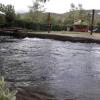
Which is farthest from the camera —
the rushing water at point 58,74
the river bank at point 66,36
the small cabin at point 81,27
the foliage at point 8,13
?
the small cabin at point 81,27

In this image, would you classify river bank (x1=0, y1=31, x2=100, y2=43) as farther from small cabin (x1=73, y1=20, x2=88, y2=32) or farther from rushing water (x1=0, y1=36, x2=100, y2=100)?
small cabin (x1=73, y1=20, x2=88, y2=32)

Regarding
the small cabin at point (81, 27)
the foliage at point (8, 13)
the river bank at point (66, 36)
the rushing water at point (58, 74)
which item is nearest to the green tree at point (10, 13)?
the foliage at point (8, 13)

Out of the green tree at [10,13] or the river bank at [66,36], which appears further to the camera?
the green tree at [10,13]

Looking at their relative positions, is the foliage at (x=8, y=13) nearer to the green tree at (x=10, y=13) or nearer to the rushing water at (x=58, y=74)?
the green tree at (x=10, y=13)

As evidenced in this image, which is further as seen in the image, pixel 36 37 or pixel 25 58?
pixel 36 37

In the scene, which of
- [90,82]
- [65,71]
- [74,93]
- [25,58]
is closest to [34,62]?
[25,58]

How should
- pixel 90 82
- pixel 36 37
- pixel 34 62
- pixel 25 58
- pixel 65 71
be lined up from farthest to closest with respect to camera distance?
pixel 36 37 < pixel 25 58 < pixel 34 62 < pixel 65 71 < pixel 90 82

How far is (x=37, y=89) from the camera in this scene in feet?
19.7

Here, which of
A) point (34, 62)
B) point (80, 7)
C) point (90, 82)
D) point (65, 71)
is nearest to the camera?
point (90, 82)

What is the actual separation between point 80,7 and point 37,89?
86.7 feet

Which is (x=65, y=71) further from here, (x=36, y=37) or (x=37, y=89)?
(x=36, y=37)

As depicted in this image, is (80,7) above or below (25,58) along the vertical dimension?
above

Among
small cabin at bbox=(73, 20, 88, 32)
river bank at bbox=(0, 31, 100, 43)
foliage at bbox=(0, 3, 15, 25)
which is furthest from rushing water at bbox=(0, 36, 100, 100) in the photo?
foliage at bbox=(0, 3, 15, 25)

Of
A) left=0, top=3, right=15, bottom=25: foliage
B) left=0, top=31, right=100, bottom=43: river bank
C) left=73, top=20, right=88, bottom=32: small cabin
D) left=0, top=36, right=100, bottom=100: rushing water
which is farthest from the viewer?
left=73, top=20, right=88, bottom=32: small cabin
